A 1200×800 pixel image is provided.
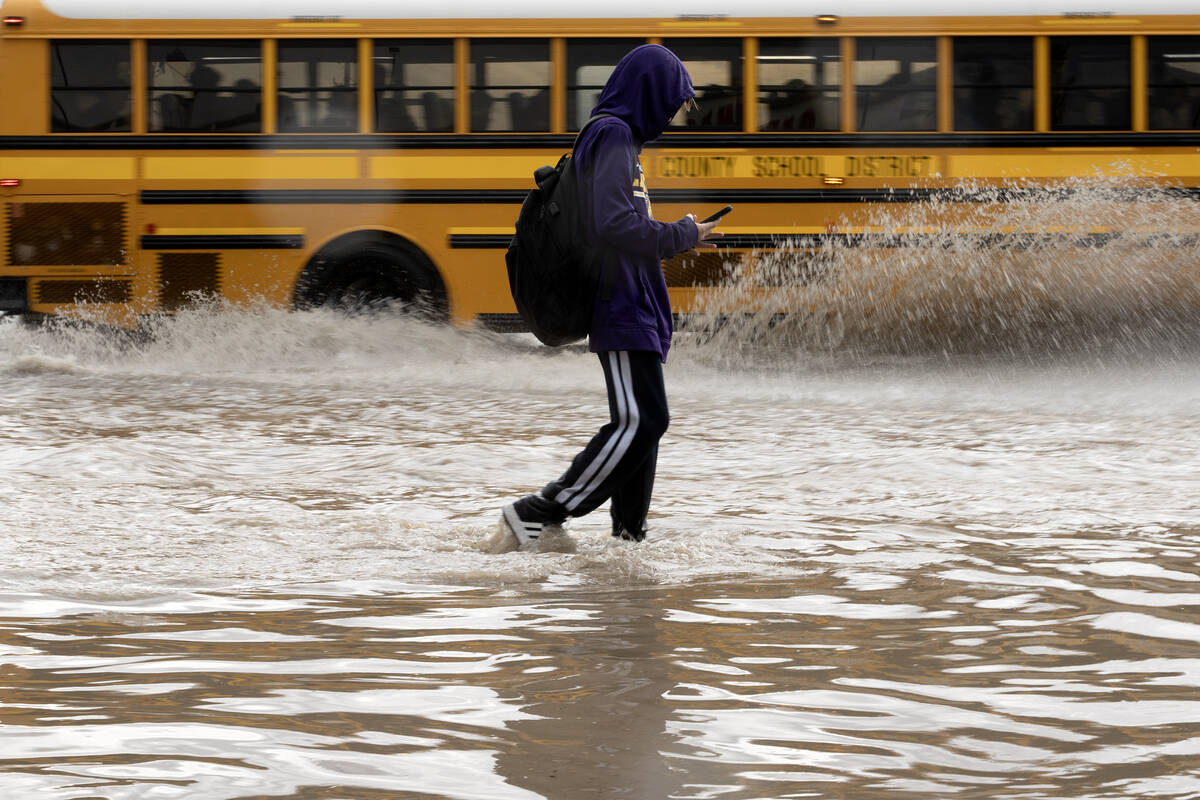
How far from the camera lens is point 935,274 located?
1141cm

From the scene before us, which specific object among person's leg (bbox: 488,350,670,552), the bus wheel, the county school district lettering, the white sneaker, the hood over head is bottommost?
the white sneaker

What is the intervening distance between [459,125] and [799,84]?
8.11 ft

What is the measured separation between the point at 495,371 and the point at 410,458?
4177mm

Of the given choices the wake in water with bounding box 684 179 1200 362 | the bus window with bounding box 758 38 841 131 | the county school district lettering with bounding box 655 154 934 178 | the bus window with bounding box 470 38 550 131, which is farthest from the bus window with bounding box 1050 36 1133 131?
the bus window with bounding box 470 38 550 131

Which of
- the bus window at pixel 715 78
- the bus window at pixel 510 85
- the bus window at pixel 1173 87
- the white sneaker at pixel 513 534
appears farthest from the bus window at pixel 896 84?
the white sneaker at pixel 513 534

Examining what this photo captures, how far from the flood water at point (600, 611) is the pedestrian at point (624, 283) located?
0.59 feet

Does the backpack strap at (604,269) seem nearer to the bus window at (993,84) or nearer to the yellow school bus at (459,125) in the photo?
the yellow school bus at (459,125)

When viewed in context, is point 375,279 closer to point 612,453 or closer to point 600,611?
point 612,453

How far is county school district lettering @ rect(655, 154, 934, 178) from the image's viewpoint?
38.1 feet

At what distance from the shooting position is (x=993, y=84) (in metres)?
11.6

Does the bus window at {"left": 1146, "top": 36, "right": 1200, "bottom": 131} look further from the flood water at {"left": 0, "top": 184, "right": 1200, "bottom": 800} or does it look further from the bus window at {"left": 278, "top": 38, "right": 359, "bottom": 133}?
the bus window at {"left": 278, "top": 38, "right": 359, "bottom": 133}

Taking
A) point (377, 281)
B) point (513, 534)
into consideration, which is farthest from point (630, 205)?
point (377, 281)

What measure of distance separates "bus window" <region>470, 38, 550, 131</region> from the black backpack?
23.6ft

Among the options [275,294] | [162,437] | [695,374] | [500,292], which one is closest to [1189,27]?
[695,374]
